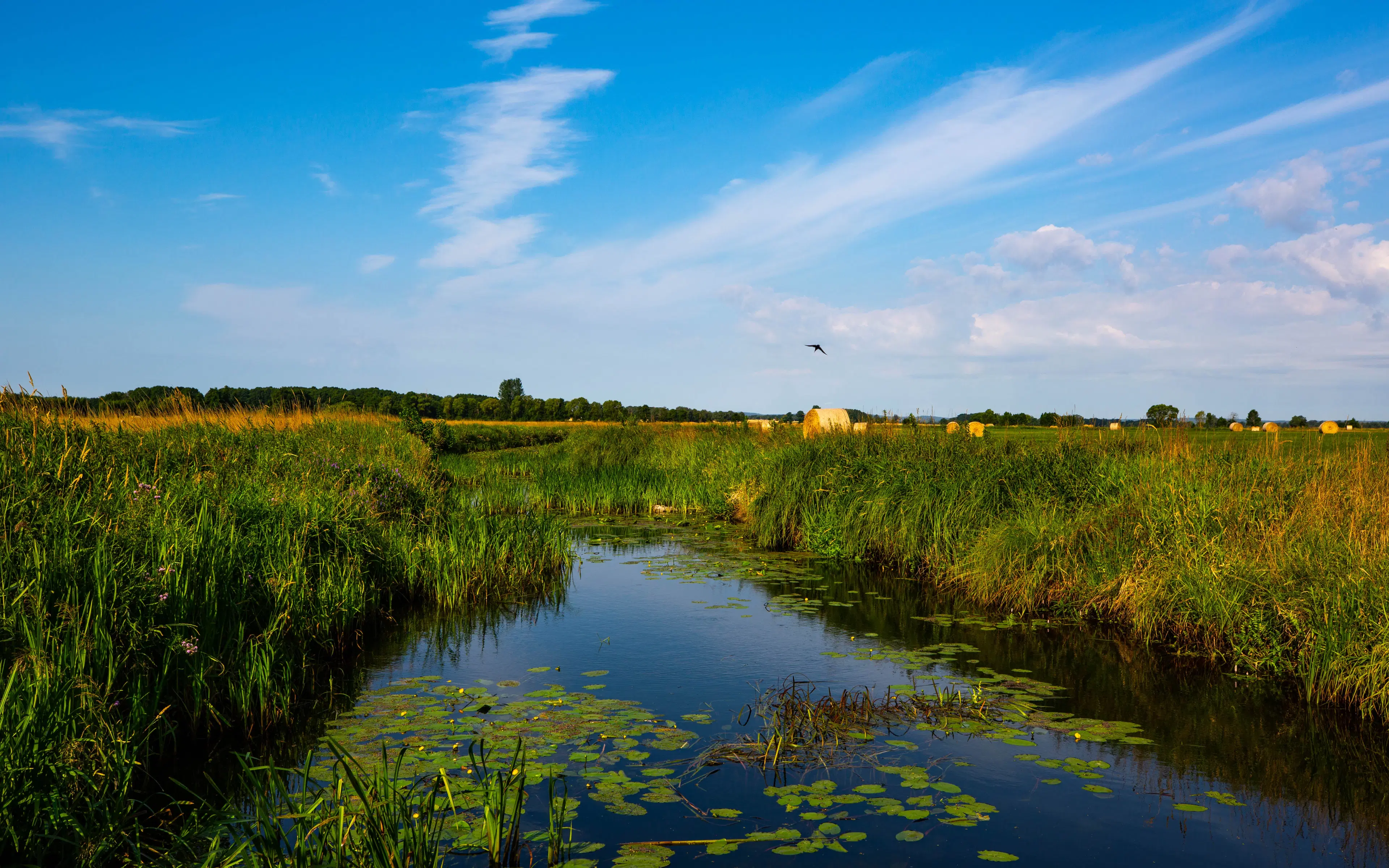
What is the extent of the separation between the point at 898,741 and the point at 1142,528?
17.6 ft

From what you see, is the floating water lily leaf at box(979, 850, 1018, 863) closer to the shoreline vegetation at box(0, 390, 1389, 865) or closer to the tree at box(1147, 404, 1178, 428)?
the shoreline vegetation at box(0, 390, 1389, 865)

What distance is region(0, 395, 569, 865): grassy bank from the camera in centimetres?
422

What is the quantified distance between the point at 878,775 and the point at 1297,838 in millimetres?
2417

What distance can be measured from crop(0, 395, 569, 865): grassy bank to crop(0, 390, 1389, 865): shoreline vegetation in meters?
0.03

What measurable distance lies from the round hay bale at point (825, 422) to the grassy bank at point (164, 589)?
24.8 feet

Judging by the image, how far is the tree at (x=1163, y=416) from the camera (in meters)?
13.8

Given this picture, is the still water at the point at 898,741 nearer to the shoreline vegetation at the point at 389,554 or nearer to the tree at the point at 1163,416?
the shoreline vegetation at the point at 389,554

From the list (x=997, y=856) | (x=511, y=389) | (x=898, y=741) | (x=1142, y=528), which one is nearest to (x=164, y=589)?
(x=898, y=741)

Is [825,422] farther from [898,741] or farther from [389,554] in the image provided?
[898,741]

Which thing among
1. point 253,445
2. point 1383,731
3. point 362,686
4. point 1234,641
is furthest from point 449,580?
point 1383,731

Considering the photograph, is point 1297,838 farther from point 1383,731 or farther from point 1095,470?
point 1095,470

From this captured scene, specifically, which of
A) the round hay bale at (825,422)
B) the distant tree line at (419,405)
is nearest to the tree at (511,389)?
the distant tree line at (419,405)

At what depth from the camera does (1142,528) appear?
9.70m

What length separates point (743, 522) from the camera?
18.4 m
